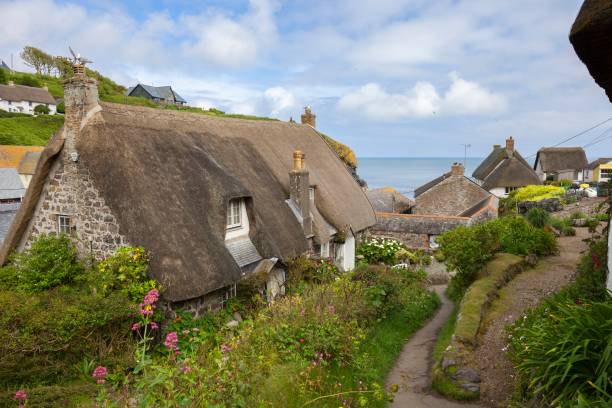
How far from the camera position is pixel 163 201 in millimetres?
11992

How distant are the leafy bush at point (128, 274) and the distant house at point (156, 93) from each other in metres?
66.4

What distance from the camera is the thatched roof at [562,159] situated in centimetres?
5519

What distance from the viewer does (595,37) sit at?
471 cm

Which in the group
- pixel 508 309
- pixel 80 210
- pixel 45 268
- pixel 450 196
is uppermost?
pixel 450 196

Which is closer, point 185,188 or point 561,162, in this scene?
point 185,188

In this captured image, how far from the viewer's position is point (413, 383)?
8.85 metres

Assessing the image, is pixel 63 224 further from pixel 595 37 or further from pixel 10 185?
pixel 10 185

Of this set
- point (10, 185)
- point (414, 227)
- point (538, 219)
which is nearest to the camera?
point (538, 219)

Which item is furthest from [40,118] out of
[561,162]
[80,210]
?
[561,162]

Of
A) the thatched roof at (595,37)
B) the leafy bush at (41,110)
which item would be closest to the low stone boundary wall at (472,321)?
the thatched roof at (595,37)

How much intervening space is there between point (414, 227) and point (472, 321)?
21.3m

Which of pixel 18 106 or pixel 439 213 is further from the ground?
pixel 18 106

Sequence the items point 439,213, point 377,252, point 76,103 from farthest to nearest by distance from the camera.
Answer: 1. point 439,213
2. point 377,252
3. point 76,103

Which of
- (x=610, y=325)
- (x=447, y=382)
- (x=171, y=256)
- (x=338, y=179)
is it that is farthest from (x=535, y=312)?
(x=338, y=179)
